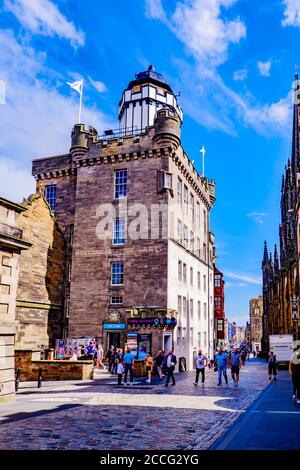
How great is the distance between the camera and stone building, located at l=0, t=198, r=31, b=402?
13.1 meters

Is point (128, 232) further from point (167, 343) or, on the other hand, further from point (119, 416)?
point (119, 416)

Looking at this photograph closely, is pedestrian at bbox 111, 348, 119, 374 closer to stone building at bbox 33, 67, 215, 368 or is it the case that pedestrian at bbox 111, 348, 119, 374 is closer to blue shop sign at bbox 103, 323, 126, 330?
stone building at bbox 33, 67, 215, 368

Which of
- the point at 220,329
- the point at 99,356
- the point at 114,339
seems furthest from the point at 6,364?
the point at 220,329

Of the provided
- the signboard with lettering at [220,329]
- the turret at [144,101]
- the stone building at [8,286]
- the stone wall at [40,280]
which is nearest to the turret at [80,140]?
the stone wall at [40,280]

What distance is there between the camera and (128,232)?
99.5 ft

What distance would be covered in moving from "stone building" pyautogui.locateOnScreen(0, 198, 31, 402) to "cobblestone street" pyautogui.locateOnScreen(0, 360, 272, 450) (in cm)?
90

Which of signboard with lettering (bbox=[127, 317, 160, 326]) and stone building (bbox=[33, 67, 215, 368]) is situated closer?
signboard with lettering (bbox=[127, 317, 160, 326])

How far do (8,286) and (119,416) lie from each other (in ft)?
18.9

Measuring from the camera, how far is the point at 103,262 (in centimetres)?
3056

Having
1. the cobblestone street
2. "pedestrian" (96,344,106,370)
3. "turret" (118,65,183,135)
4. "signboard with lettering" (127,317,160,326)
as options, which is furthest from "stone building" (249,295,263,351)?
the cobblestone street

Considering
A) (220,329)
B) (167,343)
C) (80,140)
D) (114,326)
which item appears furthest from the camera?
(220,329)

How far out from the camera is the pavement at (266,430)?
7.65 metres

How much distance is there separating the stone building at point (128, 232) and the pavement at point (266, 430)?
15.5 metres

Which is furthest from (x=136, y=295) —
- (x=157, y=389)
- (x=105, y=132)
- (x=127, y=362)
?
(x=105, y=132)
